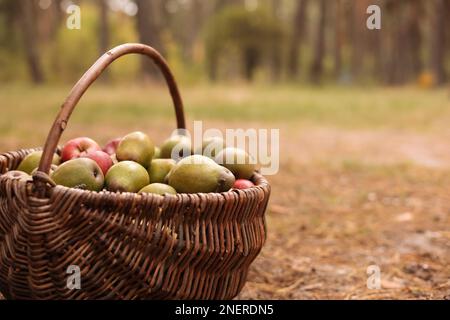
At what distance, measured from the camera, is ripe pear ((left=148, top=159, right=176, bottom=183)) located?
2637 millimetres

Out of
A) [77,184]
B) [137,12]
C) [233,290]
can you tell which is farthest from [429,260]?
[137,12]

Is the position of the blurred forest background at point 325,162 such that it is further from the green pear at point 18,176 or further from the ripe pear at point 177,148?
the green pear at point 18,176

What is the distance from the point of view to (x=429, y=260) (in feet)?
10.6

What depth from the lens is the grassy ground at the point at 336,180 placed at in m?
3.05

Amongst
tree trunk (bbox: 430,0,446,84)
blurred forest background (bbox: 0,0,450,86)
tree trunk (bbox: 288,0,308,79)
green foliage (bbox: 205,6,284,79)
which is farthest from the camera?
tree trunk (bbox: 288,0,308,79)

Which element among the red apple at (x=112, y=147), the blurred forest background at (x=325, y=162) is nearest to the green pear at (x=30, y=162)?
the red apple at (x=112, y=147)

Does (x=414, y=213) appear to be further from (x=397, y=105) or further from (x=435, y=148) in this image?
(x=397, y=105)

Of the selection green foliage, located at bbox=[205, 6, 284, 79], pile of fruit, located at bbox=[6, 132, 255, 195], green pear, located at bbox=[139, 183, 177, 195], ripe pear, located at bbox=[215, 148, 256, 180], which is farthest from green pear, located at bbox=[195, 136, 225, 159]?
green foliage, located at bbox=[205, 6, 284, 79]

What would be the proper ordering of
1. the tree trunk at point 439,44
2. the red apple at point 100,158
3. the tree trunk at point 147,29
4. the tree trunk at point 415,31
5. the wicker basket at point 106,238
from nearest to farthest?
the wicker basket at point 106,238 < the red apple at point 100,158 < the tree trunk at point 147,29 < the tree trunk at point 439,44 < the tree trunk at point 415,31

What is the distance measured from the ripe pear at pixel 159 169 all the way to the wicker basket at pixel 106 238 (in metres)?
0.48

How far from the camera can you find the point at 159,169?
2.65m

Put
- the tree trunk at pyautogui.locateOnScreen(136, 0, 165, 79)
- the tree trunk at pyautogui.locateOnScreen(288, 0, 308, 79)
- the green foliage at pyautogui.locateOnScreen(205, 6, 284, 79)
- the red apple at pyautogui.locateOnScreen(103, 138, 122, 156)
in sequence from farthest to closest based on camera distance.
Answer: the tree trunk at pyautogui.locateOnScreen(288, 0, 308, 79), the green foliage at pyautogui.locateOnScreen(205, 6, 284, 79), the tree trunk at pyautogui.locateOnScreen(136, 0, 165, 79), the red apple at pyautogui.locateOnScreen(103, 138, 122, 156)

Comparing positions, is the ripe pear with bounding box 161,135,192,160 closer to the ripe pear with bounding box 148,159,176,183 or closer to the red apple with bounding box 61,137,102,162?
the ripe pear with bounding box 148,159,176,183

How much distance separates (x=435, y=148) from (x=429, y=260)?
419cm
